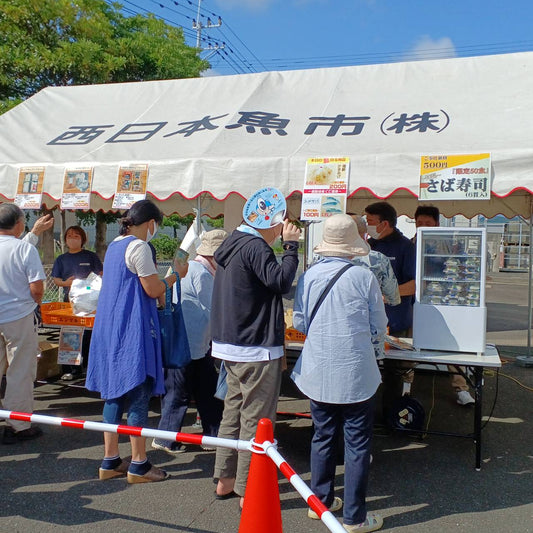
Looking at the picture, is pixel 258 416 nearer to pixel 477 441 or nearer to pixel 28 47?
pixel 477 441

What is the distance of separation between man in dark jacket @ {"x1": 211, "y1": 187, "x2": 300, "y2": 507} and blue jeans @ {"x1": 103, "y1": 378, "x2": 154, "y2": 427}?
572 mm

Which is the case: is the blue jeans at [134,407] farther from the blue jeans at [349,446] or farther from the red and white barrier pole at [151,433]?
the blue jeans at [349,446]

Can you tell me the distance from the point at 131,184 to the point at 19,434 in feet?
7.58

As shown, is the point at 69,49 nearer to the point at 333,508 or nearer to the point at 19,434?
the point at 19,434

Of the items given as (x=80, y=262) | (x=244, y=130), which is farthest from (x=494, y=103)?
(x=80, y=262)

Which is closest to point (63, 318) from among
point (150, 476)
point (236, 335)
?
point (150, 476)

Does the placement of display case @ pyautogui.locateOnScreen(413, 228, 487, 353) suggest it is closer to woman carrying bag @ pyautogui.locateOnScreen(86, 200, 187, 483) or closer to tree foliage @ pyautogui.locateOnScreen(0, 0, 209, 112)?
woman carrying bag @ pyautogui.locateOnScreen(86, 200, 187, 483)

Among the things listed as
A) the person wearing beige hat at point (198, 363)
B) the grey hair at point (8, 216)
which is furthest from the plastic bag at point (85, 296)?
the person wearing beige hat at point (198, 363)

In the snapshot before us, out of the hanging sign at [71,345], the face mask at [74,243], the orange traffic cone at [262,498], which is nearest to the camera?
the orange traffic cone at [262,498]

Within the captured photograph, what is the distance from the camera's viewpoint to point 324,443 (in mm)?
3002

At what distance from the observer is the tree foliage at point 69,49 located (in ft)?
38.0

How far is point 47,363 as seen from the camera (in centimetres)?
588

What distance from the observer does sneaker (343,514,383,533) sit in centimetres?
293

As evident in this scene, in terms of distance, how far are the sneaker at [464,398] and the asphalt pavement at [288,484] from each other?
0.21ft
